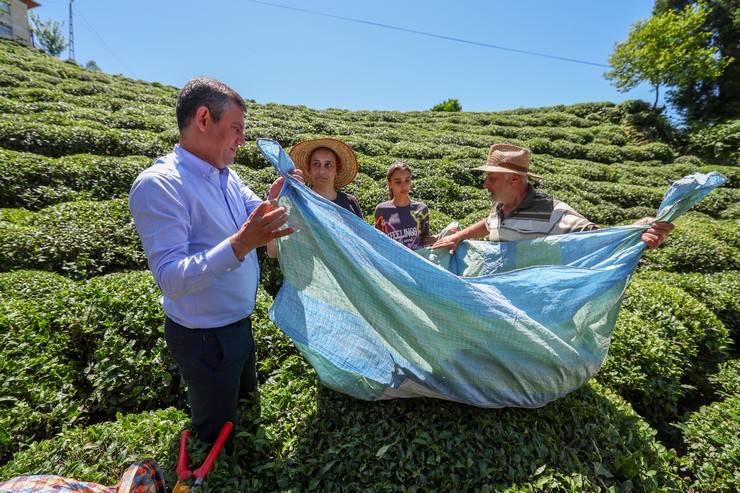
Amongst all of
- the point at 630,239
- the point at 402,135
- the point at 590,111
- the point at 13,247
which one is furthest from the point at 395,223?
the point at 590,111

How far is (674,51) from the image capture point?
20703 millimetres

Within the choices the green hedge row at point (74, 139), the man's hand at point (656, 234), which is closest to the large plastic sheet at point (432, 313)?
the man's hand at point (656, 234)

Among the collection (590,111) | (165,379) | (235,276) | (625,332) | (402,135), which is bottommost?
(165,379)

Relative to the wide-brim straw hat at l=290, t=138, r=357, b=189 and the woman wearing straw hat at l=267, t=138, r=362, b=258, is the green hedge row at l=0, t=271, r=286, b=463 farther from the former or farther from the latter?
the wide-brim straw hat at l=290, t=138, r=357, b=189

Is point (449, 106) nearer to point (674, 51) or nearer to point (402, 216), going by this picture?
point (674, 51)

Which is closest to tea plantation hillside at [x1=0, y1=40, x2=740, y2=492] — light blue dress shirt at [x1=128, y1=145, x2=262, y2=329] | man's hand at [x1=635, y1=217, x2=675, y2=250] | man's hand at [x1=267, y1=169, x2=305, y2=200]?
light blue dress shirt at [x1=128, y1=145, x2=262, y2=329]

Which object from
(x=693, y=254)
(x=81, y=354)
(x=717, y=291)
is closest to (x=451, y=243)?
(x=81, y=354)

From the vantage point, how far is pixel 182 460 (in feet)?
5.68

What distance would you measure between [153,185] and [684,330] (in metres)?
4.49

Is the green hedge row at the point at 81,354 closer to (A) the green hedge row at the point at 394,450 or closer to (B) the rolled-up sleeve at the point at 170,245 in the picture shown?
(A) the green hedge row at the point at 394,450

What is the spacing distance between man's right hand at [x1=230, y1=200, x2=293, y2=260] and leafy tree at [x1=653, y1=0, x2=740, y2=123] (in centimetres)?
2596

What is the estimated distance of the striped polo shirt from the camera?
8.57ft

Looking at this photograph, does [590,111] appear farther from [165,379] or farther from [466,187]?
[165,379]

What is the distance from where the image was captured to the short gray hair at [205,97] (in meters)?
1.61
